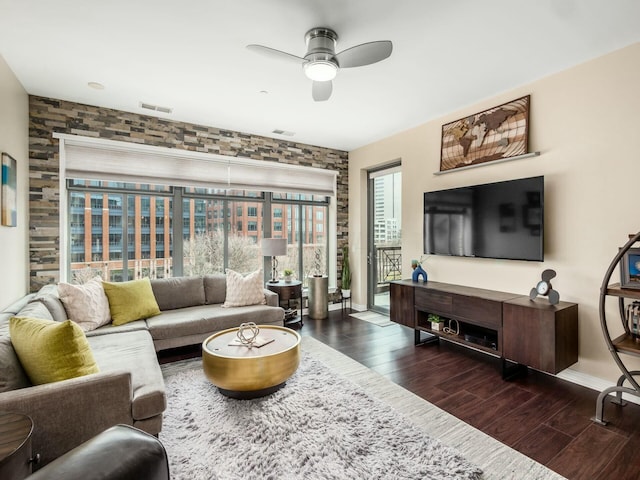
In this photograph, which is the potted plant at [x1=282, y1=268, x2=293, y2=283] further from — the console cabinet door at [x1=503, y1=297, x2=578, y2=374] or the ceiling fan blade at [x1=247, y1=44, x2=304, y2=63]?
the ceiling fan blade at [x1=247, y1=44, x2=304, y2=63]

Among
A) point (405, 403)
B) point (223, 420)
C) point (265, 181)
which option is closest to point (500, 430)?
point (405, 403)

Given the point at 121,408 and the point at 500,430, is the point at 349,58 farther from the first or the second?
the point at 500,430

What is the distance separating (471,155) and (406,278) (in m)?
1.83

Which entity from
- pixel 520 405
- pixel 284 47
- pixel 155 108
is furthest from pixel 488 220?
pixel 155 108

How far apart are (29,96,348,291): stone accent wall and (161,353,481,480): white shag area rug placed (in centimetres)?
221

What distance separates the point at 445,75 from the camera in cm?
298

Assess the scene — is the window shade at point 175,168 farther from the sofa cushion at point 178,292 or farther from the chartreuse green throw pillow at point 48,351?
the chartreuse green throw pillow at point 48,351

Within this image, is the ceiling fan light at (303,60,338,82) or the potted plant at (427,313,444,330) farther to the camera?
the potted plant at (427,313,444,330)

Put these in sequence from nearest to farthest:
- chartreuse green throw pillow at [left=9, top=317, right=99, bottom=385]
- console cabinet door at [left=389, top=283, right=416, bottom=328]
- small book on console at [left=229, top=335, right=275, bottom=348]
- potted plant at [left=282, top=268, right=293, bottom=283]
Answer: chartreuse green throw pillow at [left=9, top=317, right=99, bottom=385]
small book on console at [left=229, top=335, right=275, bottom=348]
console cabinet door at [left=389, top=283, right=416, bottom=328]
potted plant at [left=282, top=268, right=293, bottom=283]

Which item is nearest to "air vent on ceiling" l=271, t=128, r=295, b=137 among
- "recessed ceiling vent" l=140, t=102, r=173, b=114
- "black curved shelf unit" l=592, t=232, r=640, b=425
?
"recessed ceiling vent" l=140, t=102, r=173, b=114

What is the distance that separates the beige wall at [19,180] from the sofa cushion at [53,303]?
23 centimetres

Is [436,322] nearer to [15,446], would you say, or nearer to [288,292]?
Result: [288,292]

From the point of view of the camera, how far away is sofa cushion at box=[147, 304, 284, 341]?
3254 mm

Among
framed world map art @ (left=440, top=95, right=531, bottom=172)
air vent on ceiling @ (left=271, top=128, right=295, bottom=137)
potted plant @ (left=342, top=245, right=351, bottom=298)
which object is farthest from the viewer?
potted plant @ (left=342, top=245, right=351, bottom=298)
